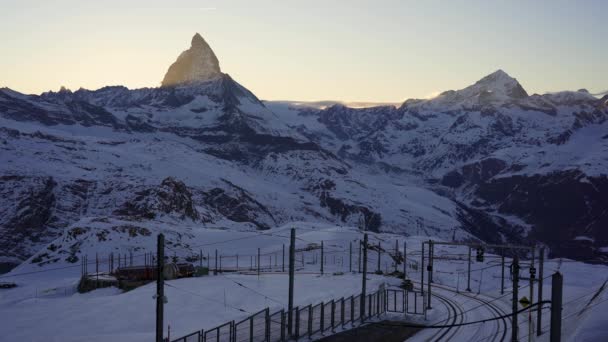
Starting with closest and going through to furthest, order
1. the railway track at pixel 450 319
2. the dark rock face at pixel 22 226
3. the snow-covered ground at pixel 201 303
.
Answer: the snow-covered ground at pixel 201 303, the railway track at pixel 450 319, the dark rock face at pixel 22 226

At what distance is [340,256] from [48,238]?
9296 centimetres

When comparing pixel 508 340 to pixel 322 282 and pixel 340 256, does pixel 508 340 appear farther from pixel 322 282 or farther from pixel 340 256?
pixel 340 256

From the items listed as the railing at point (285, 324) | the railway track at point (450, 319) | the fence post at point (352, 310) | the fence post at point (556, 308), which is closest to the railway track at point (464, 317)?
the railway track at point (450, 319)

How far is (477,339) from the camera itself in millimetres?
52625

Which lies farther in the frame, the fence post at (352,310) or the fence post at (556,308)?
the fence post at (352,310)

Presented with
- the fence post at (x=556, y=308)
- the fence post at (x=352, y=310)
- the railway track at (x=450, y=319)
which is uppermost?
the fence post at (x=556, y=308)

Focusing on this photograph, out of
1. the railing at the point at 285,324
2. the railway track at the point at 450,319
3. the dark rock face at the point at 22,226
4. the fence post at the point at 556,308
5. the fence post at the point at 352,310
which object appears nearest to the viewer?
the fence post at the point at 556,308

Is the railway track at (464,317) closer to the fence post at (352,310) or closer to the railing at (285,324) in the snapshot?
the railing at (285,324)

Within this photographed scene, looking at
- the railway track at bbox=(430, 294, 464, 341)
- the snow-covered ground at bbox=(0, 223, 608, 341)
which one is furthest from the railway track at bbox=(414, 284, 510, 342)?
the snow-covered ground at bbox=(0, 223, 608, 341)

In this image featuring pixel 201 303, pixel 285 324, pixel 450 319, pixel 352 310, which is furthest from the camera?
pixel 201 303

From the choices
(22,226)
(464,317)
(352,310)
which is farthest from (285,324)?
(22,226)

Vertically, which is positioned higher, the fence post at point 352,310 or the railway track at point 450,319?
the fence post at point 352,310

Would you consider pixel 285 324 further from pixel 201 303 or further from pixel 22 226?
pixel 22 226

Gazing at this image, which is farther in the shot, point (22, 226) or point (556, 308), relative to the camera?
point (22, 226)
